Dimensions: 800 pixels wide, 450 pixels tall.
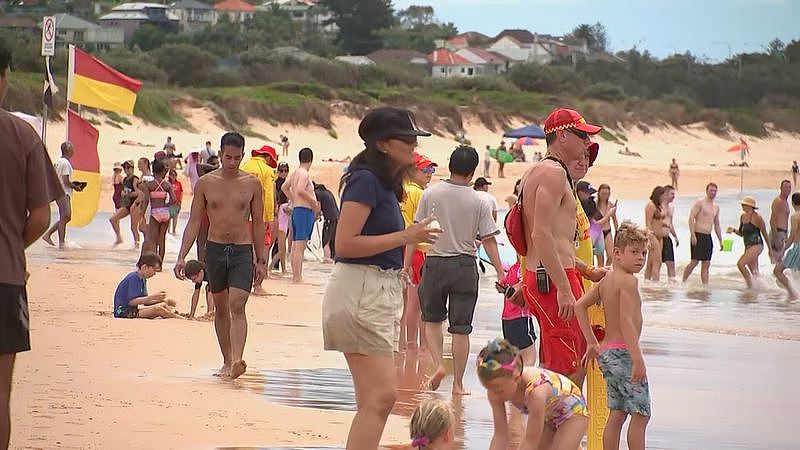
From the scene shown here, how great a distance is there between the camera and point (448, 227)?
30.8 feet

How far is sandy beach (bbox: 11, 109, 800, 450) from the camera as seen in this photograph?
760cm

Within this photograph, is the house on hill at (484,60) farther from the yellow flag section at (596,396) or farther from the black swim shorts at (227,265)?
the yellow flag section at (596,396)

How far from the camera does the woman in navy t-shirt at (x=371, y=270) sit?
18.8 ft

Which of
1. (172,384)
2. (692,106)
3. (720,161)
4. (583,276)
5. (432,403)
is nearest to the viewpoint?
(432,403)

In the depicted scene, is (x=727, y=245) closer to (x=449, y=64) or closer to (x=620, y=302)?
(x=620, y=302)

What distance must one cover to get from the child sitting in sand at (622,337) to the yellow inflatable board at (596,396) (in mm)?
126

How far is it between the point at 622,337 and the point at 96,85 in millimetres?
15987

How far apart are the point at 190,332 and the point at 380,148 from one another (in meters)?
6.49

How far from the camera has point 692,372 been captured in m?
11.4

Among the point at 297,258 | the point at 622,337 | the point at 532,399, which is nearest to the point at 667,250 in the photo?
the point at 297,258

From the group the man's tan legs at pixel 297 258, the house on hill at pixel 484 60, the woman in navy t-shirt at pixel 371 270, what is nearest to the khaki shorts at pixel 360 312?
the woman in navy t-shirt at pixel 371 270

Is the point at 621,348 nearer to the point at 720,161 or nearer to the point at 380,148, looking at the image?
the point at 380,148

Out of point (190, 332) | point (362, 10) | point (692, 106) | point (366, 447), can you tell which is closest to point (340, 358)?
point (190, 332)

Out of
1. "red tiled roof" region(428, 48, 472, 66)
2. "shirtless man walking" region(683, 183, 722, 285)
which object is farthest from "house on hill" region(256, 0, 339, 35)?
"shirtless man walking" region(683, 183, 722, 285)
